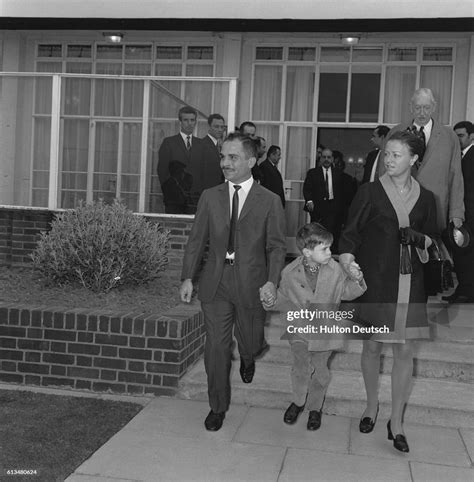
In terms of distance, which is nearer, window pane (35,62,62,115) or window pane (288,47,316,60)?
window pane (35,62,62,115)

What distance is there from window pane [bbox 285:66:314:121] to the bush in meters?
6.02

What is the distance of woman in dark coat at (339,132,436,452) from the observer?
14.2ft

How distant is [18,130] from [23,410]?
501cm

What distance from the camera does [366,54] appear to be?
11.7m

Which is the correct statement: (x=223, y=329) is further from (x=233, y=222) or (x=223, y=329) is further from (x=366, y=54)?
(x=366, y=54)

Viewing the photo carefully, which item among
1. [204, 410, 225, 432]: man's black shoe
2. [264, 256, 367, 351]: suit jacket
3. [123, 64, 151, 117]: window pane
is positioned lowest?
[204, 410, 225, 432]: man's black shoe

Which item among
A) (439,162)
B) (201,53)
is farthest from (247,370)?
(201,53)

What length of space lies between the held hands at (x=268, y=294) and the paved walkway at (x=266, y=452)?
3.26 ft

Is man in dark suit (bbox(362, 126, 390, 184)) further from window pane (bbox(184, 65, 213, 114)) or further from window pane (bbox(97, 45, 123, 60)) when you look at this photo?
window pane (bbox(97, 45, 123, 60))

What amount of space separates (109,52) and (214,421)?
9.35m

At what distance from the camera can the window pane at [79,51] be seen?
12.4m

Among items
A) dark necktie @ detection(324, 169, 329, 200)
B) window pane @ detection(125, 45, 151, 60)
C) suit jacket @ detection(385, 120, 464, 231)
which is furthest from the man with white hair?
window pane @ detection(125, 45, 151, 60)

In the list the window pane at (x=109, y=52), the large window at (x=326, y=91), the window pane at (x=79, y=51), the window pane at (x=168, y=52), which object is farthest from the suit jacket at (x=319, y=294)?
the window pane at (x=79, y=51)

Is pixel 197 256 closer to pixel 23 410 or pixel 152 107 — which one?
pixel 23 410
